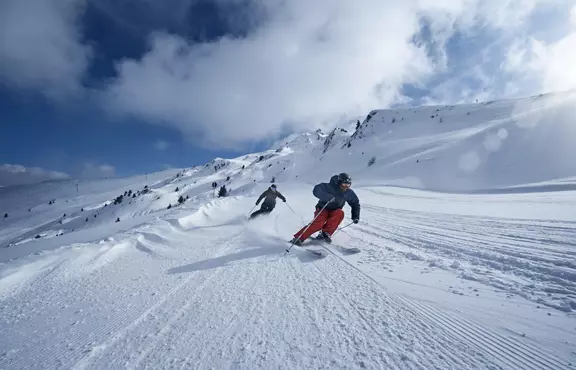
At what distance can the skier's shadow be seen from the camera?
4914 mm

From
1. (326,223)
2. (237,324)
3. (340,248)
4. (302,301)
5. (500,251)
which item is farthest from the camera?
(326,223)

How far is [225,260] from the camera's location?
5.43m

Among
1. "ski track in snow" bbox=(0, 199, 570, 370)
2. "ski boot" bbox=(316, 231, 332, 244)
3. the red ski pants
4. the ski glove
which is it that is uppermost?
the ski glove

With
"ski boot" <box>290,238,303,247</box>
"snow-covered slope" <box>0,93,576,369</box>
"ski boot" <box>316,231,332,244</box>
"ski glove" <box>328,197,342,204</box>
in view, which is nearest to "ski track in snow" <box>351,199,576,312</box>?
"snow-covered slope" <box>0,93,576,369</box>

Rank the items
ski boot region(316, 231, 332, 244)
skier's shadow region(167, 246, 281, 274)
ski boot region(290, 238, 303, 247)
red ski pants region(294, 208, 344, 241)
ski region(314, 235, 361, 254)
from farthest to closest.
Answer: red ski pants region(294, 208, 344, 241) < ski boot region(316, 231, 332, 244) < ski boot region(290, 238, 303, 247) < ski region(314, 235, 361, 254) < skier's shadow region(167, 246, 281, 274)

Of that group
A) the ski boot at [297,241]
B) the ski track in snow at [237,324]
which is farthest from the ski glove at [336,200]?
the ski track in snow at [237,324]

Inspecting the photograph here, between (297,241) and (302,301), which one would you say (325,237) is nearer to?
(297,241)

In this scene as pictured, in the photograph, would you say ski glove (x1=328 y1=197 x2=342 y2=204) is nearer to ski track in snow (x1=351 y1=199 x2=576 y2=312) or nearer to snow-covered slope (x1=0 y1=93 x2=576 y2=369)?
snow-covered slope (x1=0 y1=93 x2=576 y2=369)

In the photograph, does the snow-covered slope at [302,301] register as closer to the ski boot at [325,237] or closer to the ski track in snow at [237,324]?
the ski track in snow at [237,324]

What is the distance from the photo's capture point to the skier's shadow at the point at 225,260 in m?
4.91

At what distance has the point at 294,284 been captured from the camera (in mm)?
3951

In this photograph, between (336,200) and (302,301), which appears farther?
(336,200)

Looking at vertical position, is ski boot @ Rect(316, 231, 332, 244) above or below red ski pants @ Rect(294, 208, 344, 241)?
below

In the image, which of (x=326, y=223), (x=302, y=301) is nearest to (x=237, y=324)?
(x=302, y=301)
